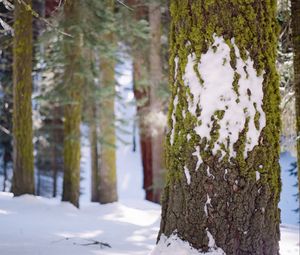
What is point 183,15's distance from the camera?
3268 mm

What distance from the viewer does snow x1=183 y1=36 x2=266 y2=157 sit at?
3.07 m

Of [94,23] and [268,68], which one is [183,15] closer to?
[268,68]

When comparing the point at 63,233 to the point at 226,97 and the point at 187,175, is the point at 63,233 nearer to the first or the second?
the point at 187,175

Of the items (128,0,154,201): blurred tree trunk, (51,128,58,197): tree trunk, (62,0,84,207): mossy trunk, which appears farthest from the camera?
(51,128,58,197): tree trunk

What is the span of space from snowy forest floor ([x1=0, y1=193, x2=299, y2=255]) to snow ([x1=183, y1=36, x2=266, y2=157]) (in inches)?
80.5

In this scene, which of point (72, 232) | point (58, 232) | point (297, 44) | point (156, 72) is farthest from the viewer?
point (156, 72)

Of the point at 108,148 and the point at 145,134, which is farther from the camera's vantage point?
the point at 145,134

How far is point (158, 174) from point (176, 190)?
1350cm

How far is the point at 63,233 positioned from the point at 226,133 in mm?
3607

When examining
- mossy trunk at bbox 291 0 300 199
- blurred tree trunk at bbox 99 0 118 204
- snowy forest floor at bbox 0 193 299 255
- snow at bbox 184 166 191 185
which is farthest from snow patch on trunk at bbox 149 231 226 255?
blurred tree trunk at bbox 99 0 118 204

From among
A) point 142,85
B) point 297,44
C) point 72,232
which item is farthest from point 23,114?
point 142,85

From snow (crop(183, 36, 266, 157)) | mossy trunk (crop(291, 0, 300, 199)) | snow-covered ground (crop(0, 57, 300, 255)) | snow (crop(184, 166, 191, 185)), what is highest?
mossy trunk (crop(291, 0, 300, 199))

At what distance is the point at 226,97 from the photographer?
3.09 meters

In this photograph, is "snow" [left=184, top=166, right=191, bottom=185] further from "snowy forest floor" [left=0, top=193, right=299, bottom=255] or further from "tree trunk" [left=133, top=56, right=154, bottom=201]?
"tree trunk" [left=133, top=56, right=154, bottom=201]
